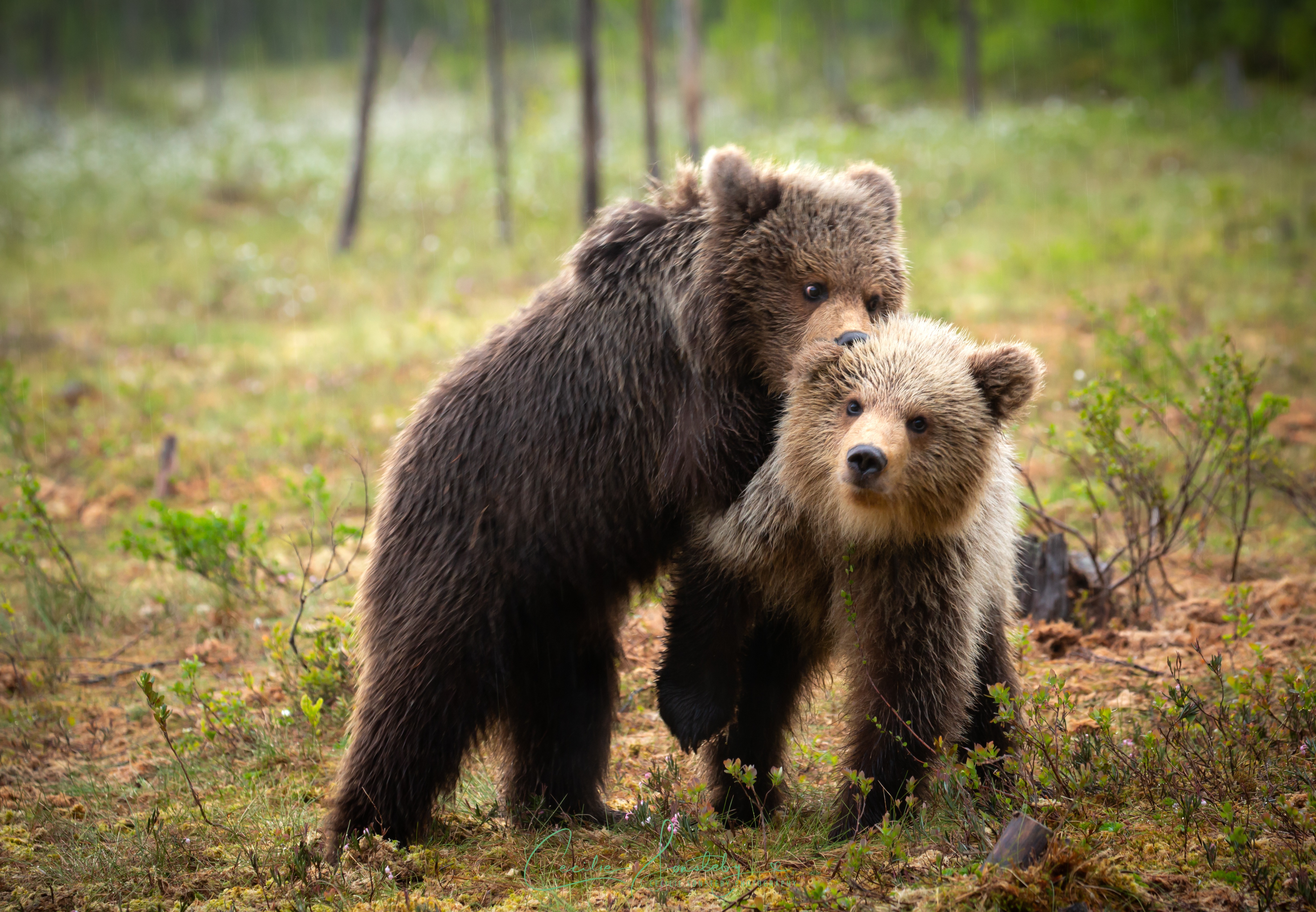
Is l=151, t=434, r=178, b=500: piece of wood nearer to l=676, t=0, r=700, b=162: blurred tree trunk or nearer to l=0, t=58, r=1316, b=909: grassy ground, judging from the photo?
l=0, t=58, r=1316, b=909: grassy ground

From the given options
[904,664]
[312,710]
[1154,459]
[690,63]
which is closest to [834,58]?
[690,63]

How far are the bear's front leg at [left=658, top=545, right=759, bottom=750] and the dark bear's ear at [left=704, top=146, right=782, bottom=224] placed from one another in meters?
1.34

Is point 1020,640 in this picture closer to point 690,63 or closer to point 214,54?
point 690,63

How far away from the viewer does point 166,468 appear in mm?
8188

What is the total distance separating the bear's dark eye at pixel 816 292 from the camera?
4078 millimetres

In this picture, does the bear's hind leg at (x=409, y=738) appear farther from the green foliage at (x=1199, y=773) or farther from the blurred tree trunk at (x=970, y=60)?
the blurred tree trunk at (x=970, y=60)

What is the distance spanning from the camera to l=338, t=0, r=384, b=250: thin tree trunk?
54.1 ft

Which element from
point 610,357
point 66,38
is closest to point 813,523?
point 610,357

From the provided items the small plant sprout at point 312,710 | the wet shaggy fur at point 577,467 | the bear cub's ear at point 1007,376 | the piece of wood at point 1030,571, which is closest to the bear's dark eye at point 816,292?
the wet shaggy fur at point 577,467

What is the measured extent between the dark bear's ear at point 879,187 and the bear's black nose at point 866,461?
5.16 ft

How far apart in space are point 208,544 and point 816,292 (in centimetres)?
354

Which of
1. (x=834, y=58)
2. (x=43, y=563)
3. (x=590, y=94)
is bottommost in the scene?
(x=43, y=563)

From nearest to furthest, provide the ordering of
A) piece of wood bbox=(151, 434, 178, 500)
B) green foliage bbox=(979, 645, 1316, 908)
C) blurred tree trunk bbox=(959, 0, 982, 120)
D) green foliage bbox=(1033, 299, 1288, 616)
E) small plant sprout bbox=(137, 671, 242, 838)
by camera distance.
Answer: green foliage bbox=(979, 645, 1316, 908), small plant sprout bbox=(137, 671, 242, 838), green foliage bbox=(1033, 299, 1288, 616), piece of wood bbox=(151, 434, 178, 500), blurred tree trunk bbox=(959, 0, 982, 120)

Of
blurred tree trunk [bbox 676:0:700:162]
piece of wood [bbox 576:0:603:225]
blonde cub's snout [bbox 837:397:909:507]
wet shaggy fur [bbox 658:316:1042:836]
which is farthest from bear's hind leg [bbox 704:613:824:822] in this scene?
blurred tree trunk [bbox 676:0:700:162]
